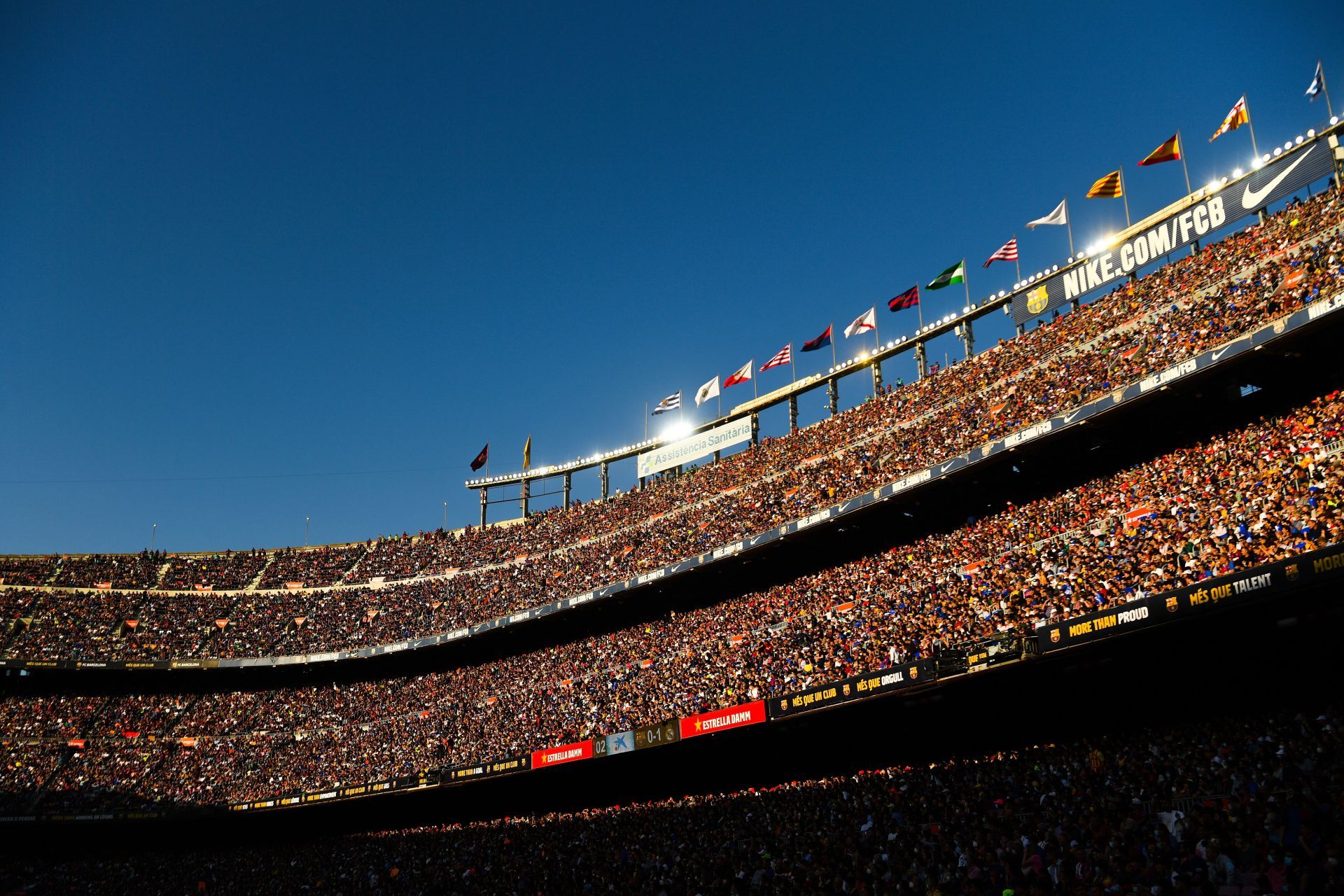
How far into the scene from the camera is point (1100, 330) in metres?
32.2

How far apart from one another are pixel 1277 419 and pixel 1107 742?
9912 millimetres

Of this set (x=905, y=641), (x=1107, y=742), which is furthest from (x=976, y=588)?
(x=1107, y=742)

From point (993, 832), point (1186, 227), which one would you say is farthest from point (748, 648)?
point (1186, 227)

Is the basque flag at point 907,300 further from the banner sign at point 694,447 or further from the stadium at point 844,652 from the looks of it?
the banner sign at point 694,447

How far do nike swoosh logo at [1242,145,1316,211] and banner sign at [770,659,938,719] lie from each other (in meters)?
21.4

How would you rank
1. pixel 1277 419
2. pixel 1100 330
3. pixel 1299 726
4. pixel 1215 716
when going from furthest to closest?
1. pixel 1100 330
2. pixel 1277 419
3. pixel 1215 716
4. pixel 1299 726

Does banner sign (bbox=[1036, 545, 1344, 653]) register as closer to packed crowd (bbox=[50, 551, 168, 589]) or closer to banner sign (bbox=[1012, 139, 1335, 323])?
banner sign (bbox=[1012, 139, 1335, 323])

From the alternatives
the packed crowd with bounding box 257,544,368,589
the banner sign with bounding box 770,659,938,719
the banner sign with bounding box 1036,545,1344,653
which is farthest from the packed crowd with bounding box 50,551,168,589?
the banner sign with bounding box 1036,545,1344,653

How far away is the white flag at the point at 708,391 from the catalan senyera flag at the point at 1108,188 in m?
23.0

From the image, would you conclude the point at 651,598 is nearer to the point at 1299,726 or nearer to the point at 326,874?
the point at 326,874

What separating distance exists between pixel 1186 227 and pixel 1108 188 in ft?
14.5

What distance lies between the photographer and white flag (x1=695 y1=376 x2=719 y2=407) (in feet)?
171

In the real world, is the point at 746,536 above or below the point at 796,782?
above

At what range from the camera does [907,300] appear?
43312mm
